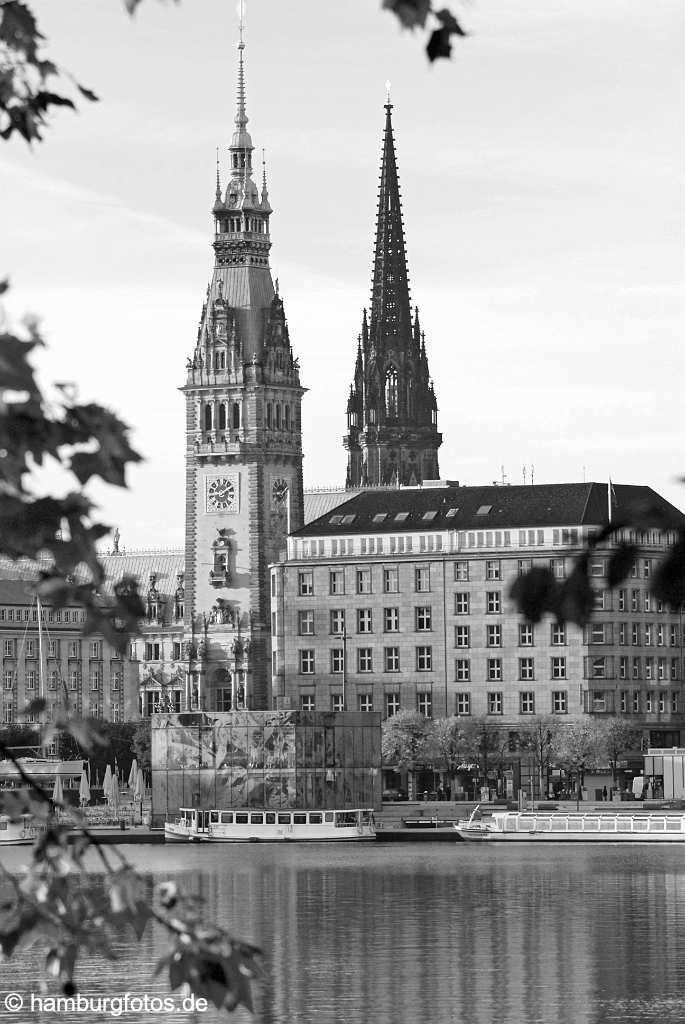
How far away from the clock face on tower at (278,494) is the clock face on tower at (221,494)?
9.79 ft

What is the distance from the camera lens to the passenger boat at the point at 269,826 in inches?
5344

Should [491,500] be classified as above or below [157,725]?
above

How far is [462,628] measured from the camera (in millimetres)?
170250

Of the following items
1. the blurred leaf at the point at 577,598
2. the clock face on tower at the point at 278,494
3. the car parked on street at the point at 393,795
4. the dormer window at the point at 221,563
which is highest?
the clock face on tower at the point at 278,494

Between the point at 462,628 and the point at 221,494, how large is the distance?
112ft

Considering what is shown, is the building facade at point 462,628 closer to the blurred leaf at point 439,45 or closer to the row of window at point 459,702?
the row of window at point 459,702

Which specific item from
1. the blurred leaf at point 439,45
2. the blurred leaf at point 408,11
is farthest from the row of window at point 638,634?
the blurred leaf at point 408,11

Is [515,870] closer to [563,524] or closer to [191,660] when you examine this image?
[563,524]

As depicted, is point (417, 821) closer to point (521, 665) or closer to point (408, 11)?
point (521, 665)

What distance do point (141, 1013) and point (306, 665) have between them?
11659 centimetres

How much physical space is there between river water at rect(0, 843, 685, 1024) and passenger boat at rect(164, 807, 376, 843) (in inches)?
134

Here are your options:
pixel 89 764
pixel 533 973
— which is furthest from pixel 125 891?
pixel 89 764

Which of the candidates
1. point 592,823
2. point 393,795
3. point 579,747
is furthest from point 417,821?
point 393,795

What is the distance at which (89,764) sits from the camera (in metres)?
193
